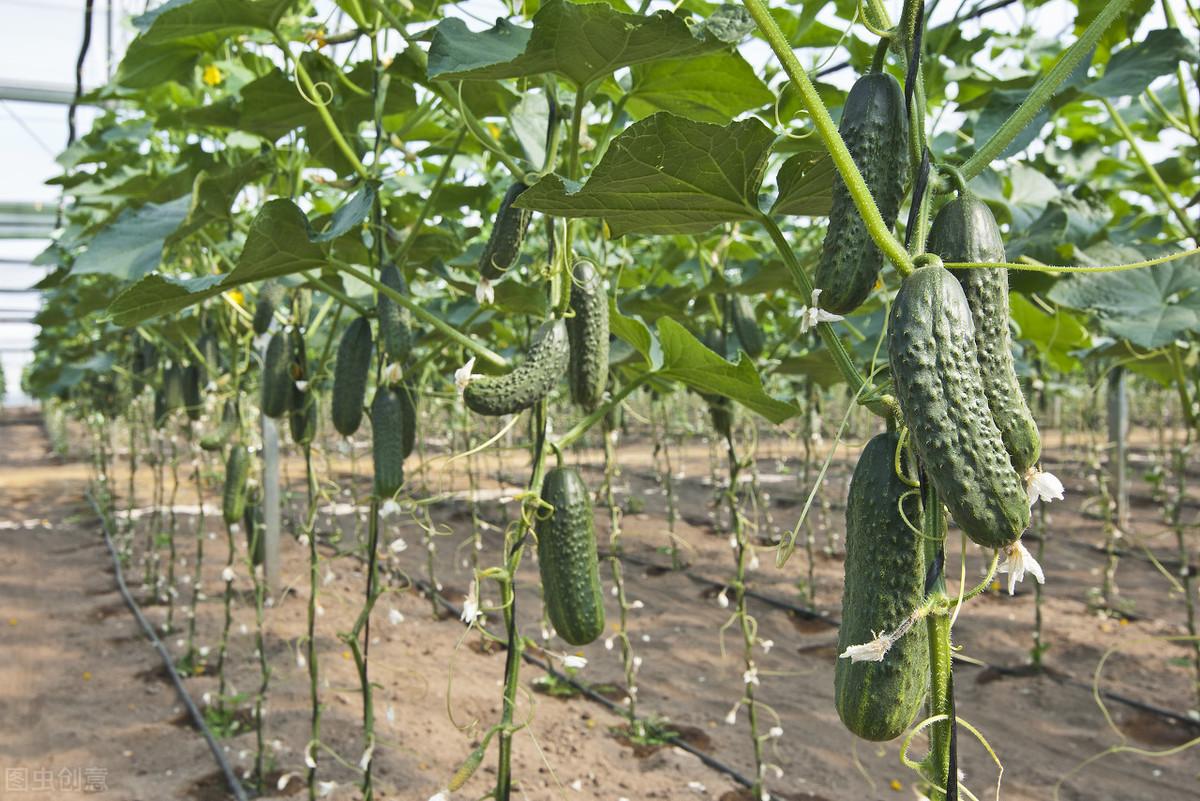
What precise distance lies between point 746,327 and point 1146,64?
44.1 inches

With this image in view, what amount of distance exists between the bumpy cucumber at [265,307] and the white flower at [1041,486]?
199cm

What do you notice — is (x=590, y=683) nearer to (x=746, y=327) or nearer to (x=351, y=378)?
(x=746, y=327)

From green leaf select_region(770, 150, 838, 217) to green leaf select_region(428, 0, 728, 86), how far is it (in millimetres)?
272

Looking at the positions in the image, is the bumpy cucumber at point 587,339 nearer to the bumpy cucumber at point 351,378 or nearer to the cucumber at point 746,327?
the bumpy cucumber at point 351,378

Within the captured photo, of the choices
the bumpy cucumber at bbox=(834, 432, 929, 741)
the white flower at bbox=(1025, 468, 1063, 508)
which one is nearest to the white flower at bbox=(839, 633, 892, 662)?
the bumpy cucumber at bbox=(834, 432, 929, 741)

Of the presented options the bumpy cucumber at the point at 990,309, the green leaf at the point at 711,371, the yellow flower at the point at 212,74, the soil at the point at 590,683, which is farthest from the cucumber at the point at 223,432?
the bumpy cucumber at the point at 990,309

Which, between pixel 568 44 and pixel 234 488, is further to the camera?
pixel 234 488

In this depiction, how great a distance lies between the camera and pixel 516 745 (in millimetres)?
3953

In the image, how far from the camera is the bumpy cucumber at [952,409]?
2.44 ft

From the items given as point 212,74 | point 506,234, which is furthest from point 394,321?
point 212,74

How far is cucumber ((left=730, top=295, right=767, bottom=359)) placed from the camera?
265 centimetres

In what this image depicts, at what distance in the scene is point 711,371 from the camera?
1.72 meters

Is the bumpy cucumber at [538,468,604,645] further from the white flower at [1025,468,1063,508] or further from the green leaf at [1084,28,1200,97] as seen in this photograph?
the green leaf at [1084,28,1200,97]

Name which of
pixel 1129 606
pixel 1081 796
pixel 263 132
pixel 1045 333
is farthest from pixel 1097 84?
pixel 1129 606
